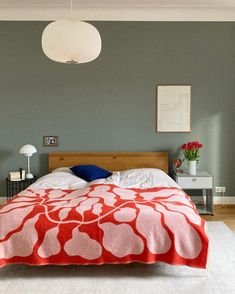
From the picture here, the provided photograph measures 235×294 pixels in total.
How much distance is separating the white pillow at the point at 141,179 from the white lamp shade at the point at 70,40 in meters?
1.62

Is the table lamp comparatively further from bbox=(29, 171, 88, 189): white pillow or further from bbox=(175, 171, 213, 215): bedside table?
bbox=(175, 171, 213, 215): bedside table

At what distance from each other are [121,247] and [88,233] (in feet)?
0.92

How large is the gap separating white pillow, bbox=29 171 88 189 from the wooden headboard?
593 millimetres

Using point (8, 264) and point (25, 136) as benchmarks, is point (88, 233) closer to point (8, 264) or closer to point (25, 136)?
point (8, 264)

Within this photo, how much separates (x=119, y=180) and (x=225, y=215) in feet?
4.91

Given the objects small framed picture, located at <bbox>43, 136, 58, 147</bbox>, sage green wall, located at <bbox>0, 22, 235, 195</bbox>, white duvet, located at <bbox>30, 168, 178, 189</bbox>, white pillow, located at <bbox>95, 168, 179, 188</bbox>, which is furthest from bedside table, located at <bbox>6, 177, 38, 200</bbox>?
white pillow, located at <bbox>95, 168, 179, 188</bbox>

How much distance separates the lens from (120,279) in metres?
2.55

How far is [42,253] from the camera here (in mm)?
2553

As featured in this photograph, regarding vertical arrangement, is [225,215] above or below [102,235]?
below

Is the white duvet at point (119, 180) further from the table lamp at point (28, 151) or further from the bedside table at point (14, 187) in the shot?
the bedside table at point (14, 187)

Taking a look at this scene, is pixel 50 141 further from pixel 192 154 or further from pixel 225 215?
pixel 225 215

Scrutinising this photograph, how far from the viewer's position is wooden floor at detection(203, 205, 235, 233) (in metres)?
3.97

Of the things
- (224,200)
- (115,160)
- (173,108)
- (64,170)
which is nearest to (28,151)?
(64,170)

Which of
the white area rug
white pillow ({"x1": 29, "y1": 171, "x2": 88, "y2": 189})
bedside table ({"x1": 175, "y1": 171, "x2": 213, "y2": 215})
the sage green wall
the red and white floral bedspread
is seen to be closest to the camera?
the white area rug
